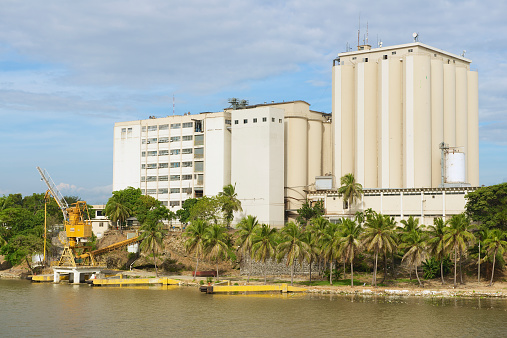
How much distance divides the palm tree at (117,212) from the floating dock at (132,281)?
30.7m

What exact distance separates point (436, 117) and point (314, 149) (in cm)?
3036

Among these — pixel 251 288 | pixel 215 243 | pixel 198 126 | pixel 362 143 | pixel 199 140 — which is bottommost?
pixel 251 288

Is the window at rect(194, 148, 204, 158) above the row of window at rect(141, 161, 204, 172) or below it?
above

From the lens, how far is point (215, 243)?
10800 centimetres

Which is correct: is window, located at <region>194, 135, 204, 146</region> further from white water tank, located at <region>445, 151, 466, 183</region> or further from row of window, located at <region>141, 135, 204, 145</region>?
white water tank, located at <region>445, 151, 466, 183</region>

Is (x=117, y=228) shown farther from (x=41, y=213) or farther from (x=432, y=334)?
(x=432, y=334)

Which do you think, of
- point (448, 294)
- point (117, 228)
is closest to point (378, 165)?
point (448, 294)

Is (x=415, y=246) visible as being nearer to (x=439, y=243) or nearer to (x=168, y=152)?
(x=439, y=243)

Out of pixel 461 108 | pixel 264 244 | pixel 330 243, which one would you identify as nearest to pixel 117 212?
pixel 264 244

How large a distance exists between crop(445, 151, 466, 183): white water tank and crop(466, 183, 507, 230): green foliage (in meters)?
15.8

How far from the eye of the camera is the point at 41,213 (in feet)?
491

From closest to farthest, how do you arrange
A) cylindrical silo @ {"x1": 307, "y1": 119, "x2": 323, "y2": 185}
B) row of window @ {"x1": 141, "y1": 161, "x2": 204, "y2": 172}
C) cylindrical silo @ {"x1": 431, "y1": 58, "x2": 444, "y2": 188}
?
cylindrical silo @ {"x1": 431, "y1": 58, "x2": 444, "y2": 188}, cylindrical silo @ {"x1": 307, "y1": 119, "x2": 323, "y2": 185}, row of window @ {"x1": 141, "y1": 161, "x2": 204, "y2": 172}

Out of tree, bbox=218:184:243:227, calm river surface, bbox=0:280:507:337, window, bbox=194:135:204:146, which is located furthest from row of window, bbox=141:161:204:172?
calm river surface, bbox=0:280:507:337

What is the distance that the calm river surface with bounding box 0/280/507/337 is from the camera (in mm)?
68625
